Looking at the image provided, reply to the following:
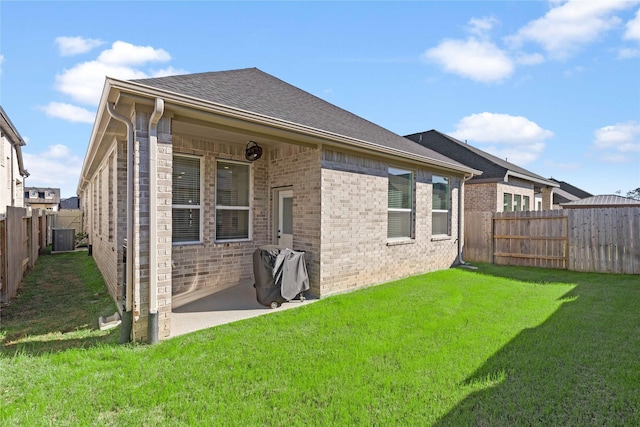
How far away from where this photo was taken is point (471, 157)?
51.5 ft

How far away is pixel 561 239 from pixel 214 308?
33.5 feet

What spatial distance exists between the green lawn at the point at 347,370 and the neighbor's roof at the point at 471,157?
9.83 meters

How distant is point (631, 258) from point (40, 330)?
44.1ft

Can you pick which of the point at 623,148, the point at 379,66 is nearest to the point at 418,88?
the point at 379,66

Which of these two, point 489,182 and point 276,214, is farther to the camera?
point 489,182

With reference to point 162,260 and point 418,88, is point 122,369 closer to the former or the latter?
point 162,260

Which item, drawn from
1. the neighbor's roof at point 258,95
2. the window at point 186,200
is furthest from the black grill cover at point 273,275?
the neighbor's roof at point 258,95

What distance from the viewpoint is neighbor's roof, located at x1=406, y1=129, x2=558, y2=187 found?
14.5m

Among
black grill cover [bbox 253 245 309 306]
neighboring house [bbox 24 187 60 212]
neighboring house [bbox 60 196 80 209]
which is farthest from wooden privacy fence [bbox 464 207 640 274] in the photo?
neighboring house [bbox 60 196 80 209]

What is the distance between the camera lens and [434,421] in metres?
2.54

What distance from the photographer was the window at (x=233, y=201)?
6.75 metres

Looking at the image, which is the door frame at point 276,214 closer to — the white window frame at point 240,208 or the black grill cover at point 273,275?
the white window frame at point 240,208

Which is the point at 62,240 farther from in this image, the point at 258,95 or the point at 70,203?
the point at 70,203

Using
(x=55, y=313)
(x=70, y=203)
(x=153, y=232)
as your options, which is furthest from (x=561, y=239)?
(x=70, y=203)
